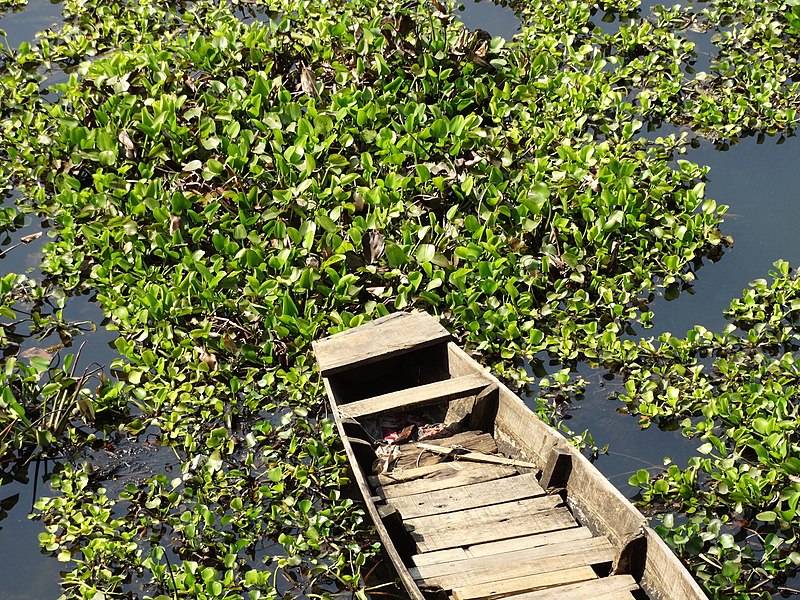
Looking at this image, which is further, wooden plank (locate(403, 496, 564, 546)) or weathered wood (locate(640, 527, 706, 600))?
wooden plank (locate(403, 496, 564, 546))

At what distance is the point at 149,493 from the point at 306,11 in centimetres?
722

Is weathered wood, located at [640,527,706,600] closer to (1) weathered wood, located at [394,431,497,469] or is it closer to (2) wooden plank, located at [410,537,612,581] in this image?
(2) wooden plank, located at [410,537,612,581]

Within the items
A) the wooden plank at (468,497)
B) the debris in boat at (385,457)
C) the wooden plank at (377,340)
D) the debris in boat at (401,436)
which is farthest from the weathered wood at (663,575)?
the wooden plank at (377,340)

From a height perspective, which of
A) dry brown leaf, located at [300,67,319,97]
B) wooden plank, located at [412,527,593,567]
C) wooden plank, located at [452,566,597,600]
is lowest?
wooden plank, located at [452,566,597,600]

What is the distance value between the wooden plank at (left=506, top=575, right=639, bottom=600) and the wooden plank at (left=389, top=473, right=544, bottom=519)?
2.89 ft

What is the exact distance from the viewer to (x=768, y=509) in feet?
19.8

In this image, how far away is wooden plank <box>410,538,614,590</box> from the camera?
534 centimetres

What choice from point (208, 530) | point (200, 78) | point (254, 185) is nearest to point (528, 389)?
point (208, 530)

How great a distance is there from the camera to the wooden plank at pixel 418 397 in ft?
21.5

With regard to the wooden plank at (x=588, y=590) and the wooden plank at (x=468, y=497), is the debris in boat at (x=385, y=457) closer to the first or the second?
the wooden plank at (x=468, y=497)

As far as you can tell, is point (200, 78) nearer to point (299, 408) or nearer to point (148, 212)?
point (148, 212)

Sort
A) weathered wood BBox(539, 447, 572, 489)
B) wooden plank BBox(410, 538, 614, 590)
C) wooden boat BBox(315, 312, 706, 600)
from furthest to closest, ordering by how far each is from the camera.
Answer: weathered wood BBox(539, 447, 572, 489), wooden plank BBox(410, 538, 614, 590), wooden boat BBox(315, 312, 706, 600)

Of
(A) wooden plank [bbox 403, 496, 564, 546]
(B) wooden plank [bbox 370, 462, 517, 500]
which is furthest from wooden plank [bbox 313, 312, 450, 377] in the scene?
(A) wooden plank [bbox 403, 496, 564, 546]

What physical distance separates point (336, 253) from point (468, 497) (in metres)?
2.68
